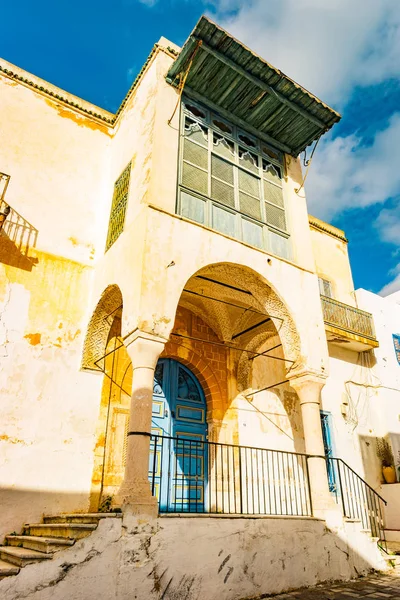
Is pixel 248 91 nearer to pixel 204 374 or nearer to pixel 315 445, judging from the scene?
pixel 204 374

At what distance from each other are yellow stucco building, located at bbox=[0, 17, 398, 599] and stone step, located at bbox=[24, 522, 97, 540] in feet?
0.25

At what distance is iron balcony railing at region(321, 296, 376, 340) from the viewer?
437 inches

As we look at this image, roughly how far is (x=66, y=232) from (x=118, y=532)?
5.58m

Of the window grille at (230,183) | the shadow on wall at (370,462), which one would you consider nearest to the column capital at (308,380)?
the window grille at (230,183)

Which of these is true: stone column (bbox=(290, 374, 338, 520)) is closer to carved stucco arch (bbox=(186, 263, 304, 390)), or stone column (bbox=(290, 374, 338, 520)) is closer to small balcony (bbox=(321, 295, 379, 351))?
carved stucco arch (bbox=(186, 263, 304, 390))

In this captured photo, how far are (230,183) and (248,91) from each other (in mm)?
1984

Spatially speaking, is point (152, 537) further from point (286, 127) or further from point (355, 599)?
point (286, 127)

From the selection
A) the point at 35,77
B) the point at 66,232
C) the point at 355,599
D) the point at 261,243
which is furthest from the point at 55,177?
the point at 355,599

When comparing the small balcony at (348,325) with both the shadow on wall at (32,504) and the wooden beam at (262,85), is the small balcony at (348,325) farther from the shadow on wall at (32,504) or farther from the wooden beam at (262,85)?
the shadow on wall at (32,504)

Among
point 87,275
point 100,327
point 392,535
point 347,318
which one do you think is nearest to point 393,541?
point 392,535

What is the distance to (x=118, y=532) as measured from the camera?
493cm

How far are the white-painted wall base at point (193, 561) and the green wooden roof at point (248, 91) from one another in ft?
24.8

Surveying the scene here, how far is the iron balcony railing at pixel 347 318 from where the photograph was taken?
11098 millimetres

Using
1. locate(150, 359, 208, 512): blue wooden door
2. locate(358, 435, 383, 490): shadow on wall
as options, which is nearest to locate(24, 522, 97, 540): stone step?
locate(150, 359, 208, 512): blue wooden door
